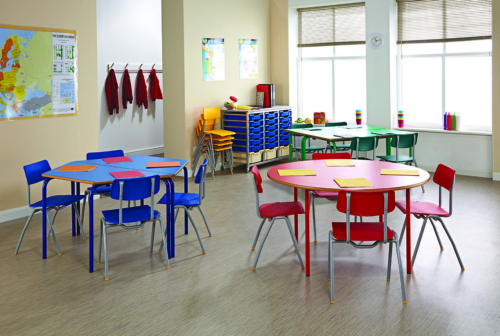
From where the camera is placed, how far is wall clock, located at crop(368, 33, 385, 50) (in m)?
8.36

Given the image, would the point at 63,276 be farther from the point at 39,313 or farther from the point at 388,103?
the point at 388,103

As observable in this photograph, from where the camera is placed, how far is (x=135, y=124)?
994 cm

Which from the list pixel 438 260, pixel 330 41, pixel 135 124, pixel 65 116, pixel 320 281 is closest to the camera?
pixel 320 281

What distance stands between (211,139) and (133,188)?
4.09m

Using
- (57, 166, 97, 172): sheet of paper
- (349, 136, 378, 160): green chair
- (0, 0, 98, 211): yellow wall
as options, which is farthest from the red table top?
(0, 0, 98, 211): yellow wall

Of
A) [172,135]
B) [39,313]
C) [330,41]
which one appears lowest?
[39,313]

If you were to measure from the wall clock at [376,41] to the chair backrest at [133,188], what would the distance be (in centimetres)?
556

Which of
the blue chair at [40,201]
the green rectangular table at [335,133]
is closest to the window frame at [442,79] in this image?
the green rectangular table at [335,133]

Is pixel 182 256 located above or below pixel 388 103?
below

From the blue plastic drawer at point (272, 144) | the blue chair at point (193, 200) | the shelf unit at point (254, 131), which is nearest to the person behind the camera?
the blue chair at point (193, 200)

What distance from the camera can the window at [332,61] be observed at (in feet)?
29.4

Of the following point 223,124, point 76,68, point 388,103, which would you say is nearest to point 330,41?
point 388,103

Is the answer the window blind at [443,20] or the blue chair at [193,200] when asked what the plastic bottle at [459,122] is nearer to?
the window blind at [443,20]

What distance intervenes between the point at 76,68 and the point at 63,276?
9.81 ft
